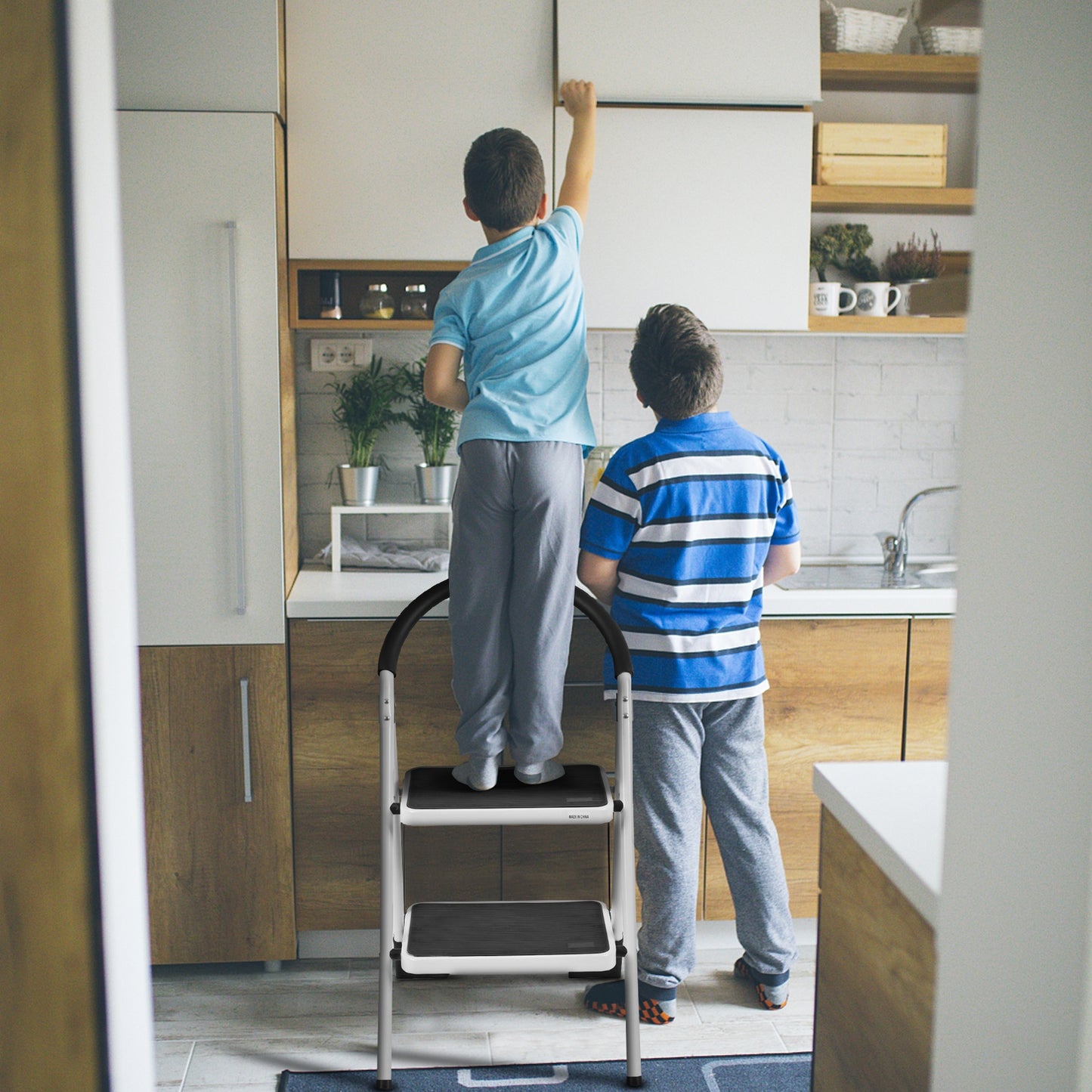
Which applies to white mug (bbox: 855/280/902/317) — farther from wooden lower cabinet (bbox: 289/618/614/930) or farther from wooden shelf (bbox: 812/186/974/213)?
wooden lower cabinet (bbox: 289/618/614/930)

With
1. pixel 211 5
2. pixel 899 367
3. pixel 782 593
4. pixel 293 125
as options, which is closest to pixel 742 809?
pixel 782 593

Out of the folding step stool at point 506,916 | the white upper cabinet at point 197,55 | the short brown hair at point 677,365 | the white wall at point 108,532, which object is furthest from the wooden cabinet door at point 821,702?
the white wall at point 108,532

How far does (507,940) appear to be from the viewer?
194 centimetres

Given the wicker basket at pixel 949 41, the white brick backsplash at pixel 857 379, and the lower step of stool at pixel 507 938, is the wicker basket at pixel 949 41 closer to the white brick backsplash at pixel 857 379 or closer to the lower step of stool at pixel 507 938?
the white brick backsplash at pixel 857 379

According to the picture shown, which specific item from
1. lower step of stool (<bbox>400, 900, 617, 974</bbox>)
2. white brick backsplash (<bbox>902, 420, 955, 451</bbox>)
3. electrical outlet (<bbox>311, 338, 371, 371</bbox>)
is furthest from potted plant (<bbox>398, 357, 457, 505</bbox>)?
white brick backsplash (<bbox>902, 420, 955, 451</bbox>)

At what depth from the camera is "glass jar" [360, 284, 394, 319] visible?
2.52m

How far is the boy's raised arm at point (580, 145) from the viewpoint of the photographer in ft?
6.92

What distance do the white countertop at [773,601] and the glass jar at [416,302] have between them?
0.64 m

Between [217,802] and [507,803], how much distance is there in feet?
2.42

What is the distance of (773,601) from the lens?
2.29 meters

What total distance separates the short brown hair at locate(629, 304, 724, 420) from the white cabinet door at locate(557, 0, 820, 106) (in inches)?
26.5

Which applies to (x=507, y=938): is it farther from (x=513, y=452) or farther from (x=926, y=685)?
(x=926, y=685)

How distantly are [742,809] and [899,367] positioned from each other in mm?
1390

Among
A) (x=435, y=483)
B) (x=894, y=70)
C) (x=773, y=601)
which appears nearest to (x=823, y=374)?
(x=894, y=70)
